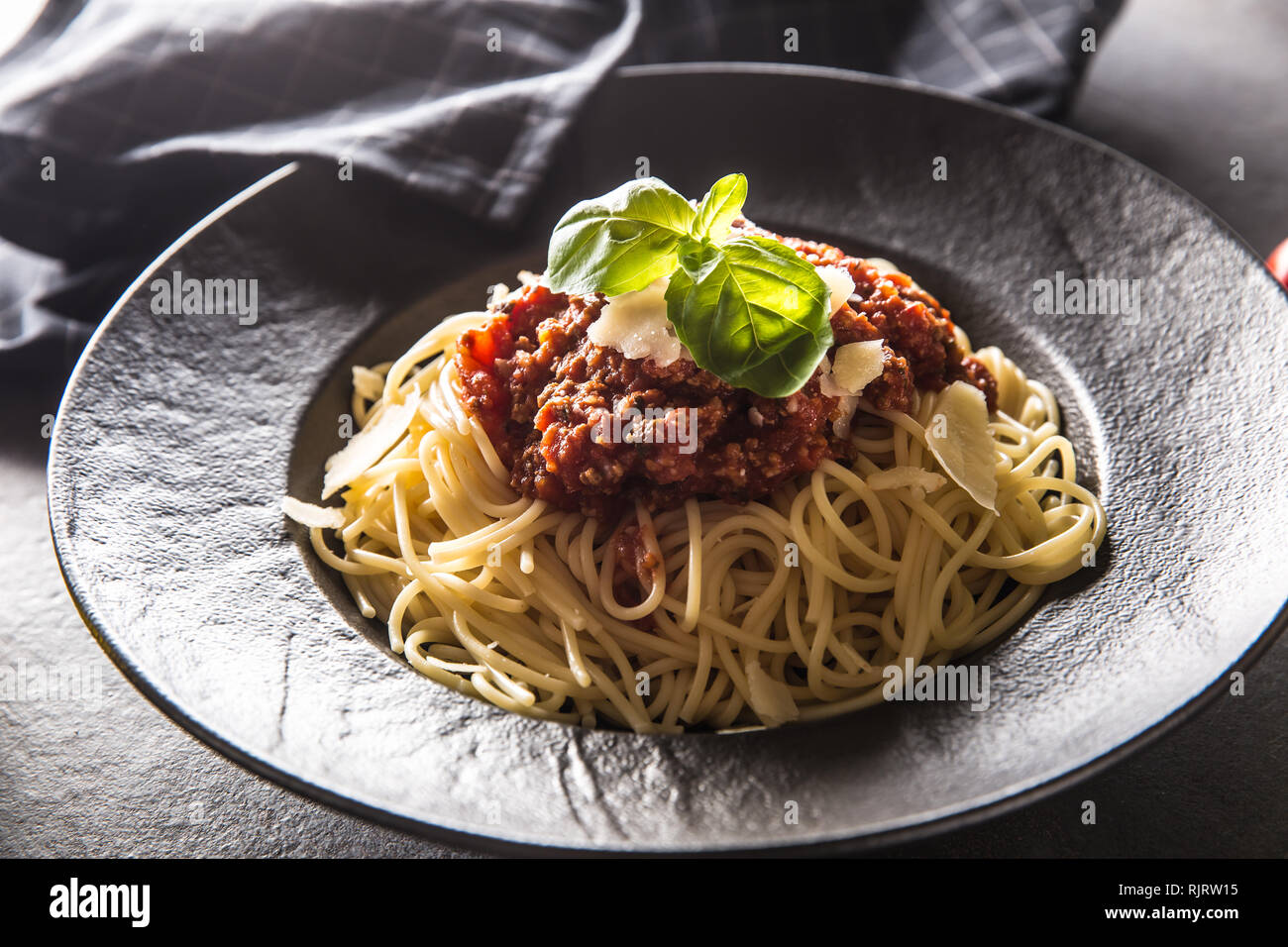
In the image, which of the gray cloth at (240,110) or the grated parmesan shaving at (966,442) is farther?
the gray cloth at (240,110)

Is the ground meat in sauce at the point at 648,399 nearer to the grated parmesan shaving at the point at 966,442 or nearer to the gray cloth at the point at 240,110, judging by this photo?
the grated parmesan shaving at the point at 966,442

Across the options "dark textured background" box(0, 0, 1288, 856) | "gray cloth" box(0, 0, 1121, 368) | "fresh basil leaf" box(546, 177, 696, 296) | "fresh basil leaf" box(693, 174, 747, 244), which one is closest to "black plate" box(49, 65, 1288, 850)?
"gray cloth" box(0, 0, 1121, 368)

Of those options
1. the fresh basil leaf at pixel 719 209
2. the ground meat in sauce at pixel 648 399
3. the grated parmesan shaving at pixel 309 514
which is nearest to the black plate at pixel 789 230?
the grated parmesan shaving at pixel 309 514

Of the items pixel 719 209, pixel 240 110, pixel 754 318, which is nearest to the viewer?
pixel 754 318

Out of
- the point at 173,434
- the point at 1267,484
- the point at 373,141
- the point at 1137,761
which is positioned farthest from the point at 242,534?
the point at 1267,484

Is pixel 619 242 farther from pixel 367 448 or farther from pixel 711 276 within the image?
pixel 367 448

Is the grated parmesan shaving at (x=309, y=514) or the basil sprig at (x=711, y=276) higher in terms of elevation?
the basil sprig at (x=711, y=276)

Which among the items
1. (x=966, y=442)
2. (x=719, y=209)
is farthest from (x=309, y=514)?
(x=966, y=442)
